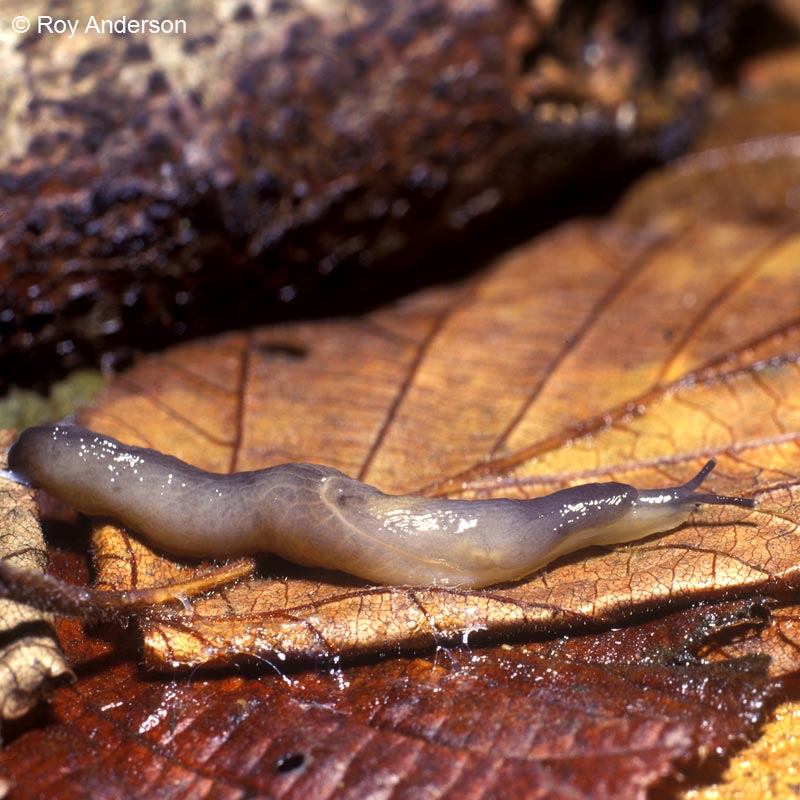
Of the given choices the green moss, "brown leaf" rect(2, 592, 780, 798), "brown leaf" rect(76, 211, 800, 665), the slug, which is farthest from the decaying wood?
"brown leaf" rect(2, 592, 780, 798)

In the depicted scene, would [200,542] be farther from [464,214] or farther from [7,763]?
[464,214]

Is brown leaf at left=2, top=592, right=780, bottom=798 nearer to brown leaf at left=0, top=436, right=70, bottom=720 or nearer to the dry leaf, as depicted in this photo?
the dry leaf

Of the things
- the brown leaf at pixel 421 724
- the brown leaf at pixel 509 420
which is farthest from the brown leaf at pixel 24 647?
the brown leaf at pixel 509 420

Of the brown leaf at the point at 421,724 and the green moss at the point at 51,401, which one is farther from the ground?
the green moss at the point at 51,401

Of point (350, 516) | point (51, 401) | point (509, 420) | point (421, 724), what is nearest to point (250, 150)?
point (51, 401)

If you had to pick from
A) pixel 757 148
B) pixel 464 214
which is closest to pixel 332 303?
pixel 464 214

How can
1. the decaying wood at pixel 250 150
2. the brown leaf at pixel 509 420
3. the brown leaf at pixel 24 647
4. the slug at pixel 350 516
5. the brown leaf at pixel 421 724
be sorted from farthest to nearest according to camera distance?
1. the decaying wood at pixel 250 150
2. the slug at pixel 350 516
3. the brown leaf at pixel 509 420
4. the brown leaf at pixel 24 647
5. the brown leaf at pixel 421 724

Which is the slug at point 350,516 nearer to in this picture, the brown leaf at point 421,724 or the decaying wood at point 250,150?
the brown leaf at point 421,724
